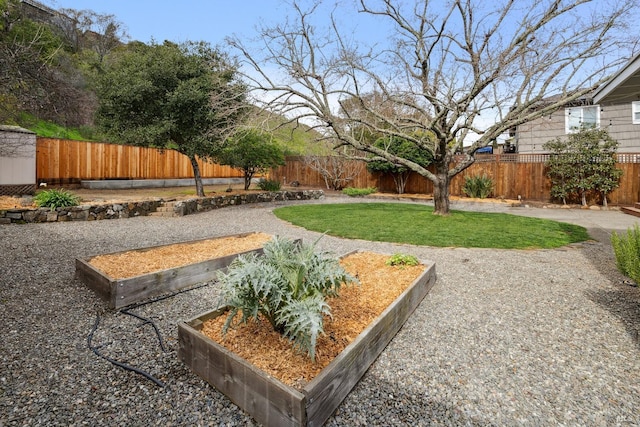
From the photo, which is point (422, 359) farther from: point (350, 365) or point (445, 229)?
point (445, 229)

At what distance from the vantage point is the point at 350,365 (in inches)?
76.4

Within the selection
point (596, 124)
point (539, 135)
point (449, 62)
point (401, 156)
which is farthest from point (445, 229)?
point (539, 135)

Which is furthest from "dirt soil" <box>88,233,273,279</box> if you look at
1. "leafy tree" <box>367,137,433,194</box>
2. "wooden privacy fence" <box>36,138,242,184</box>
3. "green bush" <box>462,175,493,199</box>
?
"green bush" <box>462,175,493,199</box>

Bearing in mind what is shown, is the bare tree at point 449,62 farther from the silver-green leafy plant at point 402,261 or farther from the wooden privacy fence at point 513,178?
the wooden privacy fence at point 513,178

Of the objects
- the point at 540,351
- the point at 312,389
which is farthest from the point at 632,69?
the point at 312,389

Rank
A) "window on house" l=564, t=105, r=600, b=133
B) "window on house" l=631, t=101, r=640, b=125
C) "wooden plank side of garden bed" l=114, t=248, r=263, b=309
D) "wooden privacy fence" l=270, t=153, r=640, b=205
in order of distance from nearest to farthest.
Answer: "wooden plank side of garden bed" l=114, t=248, r=263, b=309 < "wooden privacy fence" l=270, t=153, r=640, b=205 < "window on house" l=631, t=101, r=640, b=125 < "window on house" l=564, t=105, r=600, b=133

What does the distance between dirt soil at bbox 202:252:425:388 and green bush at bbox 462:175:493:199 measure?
1161cm

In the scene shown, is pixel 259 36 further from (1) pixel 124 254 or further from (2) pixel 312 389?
(2) pixel 312 389

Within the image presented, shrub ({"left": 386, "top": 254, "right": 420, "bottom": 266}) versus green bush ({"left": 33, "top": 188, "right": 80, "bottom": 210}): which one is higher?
green bush ({"left": 33, "top": 188, "right": 80, "bottom": 210})

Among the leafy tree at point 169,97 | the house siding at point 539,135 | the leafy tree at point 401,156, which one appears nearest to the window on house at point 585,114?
the house siding at point 539,135

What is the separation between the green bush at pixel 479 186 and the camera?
44.2ft

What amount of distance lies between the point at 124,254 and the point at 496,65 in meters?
8.13

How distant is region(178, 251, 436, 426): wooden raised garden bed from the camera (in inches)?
63.9

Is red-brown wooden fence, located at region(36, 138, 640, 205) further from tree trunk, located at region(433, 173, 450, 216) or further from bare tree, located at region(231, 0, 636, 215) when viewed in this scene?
tree trunk, located at region(433, 173, 450, 216)
